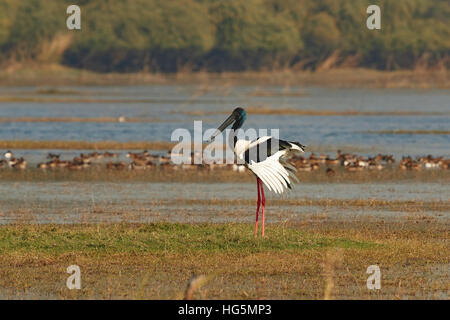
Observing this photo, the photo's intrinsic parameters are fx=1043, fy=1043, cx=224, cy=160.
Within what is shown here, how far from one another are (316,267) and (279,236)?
157 centimetres

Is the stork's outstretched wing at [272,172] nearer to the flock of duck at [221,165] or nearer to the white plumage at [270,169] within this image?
the white plumage at [270,169]

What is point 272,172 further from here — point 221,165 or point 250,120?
point 250,120

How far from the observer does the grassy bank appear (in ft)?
38.9

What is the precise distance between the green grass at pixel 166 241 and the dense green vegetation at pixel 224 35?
3482 inches

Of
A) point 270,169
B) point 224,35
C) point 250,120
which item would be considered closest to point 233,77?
point 224,35

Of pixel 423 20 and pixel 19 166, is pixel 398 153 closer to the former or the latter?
pixel 19 166

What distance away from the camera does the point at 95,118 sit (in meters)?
50.4

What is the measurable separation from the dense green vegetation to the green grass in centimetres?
8845

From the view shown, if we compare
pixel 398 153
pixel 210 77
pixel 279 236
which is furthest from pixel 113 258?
pixel 210 77

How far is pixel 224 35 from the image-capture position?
114m

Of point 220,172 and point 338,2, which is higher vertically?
point 338,2

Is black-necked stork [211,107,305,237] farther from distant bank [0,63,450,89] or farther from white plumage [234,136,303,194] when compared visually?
distant bank [0,63,450,89]

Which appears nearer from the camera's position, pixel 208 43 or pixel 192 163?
pixel 192 163

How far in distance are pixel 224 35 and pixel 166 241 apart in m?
100
